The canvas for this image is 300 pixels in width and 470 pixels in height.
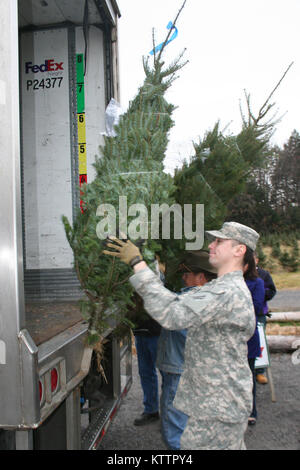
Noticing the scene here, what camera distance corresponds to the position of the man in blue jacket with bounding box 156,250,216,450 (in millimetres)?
2639

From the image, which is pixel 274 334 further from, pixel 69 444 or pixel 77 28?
pixel 77 28

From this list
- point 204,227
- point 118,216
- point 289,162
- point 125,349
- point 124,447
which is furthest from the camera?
point 289,162

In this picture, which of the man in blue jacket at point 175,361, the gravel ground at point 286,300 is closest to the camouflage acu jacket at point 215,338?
the man in blue jacket at point 175,361

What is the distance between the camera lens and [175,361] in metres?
2.78

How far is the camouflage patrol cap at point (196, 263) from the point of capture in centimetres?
247

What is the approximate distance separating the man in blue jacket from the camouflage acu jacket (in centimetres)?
67

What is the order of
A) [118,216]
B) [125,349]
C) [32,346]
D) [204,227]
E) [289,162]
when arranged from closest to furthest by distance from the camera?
[32,346], [118,216], [204,227], [125,349], [289,162]

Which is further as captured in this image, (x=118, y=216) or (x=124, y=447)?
(x=124, y=447)

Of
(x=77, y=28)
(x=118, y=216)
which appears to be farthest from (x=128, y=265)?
(x=77, y=28)

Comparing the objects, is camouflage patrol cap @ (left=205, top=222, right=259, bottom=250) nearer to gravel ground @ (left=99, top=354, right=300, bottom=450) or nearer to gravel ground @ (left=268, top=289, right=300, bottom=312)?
gravel ground @ (left=99, top=354, right=300, bottom=450)

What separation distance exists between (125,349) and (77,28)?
9.49 feet

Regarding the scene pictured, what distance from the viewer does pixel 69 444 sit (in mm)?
2080

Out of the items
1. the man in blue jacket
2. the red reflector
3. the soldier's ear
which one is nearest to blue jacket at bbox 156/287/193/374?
the man in blue jacket

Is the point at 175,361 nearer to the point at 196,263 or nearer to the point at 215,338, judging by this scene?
the point at 196,263
